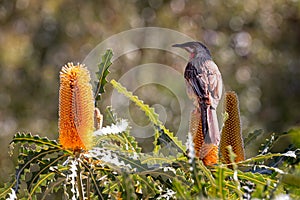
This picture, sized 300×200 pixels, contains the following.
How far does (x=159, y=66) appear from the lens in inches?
302

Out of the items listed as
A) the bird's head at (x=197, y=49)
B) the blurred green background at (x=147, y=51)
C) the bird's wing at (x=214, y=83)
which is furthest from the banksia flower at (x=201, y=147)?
the blurred green background at (x=147, y=51)

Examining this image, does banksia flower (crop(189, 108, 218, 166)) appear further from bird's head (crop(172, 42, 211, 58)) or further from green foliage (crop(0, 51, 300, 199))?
bird's head (crop(172, 42, 211, 58))

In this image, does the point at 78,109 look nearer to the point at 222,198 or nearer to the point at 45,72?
the point at 222,198

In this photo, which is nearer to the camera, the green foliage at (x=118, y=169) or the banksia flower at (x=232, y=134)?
the green foliage at (x=118, y=169)

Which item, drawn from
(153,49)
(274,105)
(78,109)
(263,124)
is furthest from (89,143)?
(153,49)

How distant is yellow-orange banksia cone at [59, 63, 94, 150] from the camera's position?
0.94m

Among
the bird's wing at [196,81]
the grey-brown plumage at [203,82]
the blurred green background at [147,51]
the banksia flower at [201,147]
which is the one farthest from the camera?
the blurred green background at [147,51]

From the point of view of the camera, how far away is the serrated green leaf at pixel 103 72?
0.98m

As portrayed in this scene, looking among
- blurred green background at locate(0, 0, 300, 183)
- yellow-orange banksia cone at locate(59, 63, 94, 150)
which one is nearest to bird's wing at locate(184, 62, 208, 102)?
yellow-orange banksia cone at locate(59, 63, 94, 150)

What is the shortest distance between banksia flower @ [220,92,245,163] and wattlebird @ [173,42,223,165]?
0.9 inches

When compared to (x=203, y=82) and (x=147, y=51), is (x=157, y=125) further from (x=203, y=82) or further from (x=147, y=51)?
(x=147, y=51)

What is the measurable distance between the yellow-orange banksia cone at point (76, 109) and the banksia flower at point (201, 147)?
0.45 feet

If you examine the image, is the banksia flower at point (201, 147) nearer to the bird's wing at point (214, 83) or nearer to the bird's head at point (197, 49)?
the bird's wing at point (214, 83)

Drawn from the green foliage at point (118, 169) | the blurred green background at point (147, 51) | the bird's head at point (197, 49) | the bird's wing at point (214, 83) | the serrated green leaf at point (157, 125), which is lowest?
the green foliage at point (118, 169)
